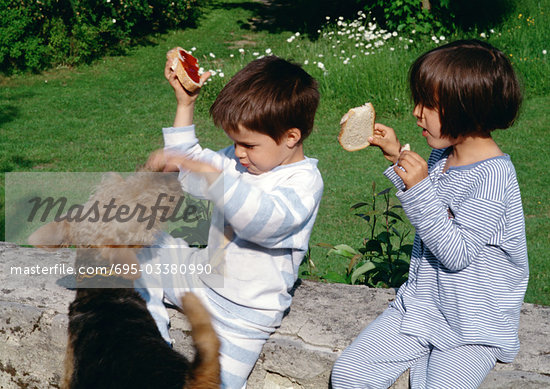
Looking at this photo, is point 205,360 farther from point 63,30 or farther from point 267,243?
point 63,30

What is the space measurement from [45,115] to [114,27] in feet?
15.9

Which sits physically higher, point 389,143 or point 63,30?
point 389,143

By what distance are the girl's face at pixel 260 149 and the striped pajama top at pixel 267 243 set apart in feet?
0.19

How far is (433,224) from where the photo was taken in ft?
6.97

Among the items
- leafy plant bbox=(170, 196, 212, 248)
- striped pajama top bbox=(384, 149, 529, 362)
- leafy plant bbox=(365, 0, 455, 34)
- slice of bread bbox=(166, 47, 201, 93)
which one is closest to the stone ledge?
striped pajama top bbox=(384, 149, 529, 362)

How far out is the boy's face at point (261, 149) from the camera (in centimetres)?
228

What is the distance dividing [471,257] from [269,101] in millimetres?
988

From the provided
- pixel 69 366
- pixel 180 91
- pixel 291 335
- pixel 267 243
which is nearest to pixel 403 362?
pixel 291 335

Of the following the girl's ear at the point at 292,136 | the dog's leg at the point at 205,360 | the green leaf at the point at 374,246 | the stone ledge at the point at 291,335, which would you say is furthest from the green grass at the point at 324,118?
the dog's leg at the point at 205,360

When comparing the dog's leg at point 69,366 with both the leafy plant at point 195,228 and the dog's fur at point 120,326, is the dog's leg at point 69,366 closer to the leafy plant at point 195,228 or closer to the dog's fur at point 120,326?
the dog's fur at point 120,326

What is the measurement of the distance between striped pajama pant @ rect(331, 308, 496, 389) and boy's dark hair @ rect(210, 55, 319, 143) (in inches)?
35.6

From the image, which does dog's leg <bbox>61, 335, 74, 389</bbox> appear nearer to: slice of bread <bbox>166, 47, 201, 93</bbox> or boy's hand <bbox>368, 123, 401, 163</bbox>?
slice of bread <bbox>166, 47, 201, 93</bbox>

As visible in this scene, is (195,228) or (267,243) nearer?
(267,243)

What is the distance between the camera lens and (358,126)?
261 centimetres
